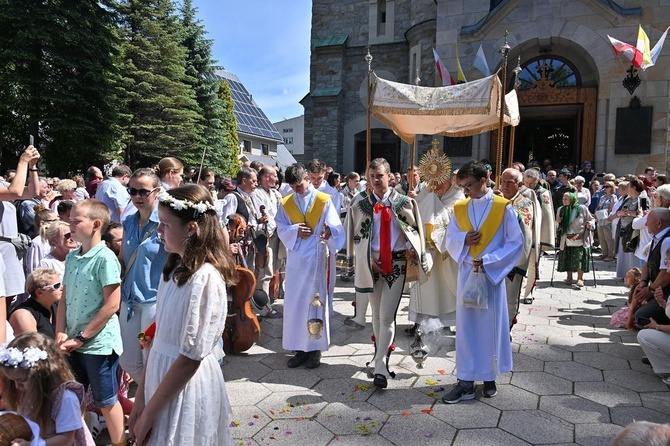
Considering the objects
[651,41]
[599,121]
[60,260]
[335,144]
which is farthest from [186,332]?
[335,144]

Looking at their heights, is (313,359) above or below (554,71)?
below

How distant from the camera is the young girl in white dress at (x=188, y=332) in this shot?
1985 millimetres

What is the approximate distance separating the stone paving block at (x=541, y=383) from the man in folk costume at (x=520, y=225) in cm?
70

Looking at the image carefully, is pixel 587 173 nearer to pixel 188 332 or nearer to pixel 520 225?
pixel 520 225

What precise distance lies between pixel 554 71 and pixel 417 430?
1606 cm

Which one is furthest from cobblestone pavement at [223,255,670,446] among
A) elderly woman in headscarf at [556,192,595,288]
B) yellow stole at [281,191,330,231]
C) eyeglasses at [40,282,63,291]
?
elderly woman in headscarf at [556,192,595,288]

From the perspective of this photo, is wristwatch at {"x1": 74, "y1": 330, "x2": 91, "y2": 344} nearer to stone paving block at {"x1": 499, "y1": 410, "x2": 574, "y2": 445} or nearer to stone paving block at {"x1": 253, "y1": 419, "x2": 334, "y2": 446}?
stone paving block at {"x1": 253, "y1": 419, "x2": 334, "y2": 446}

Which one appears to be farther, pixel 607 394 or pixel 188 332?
pixel 607 394

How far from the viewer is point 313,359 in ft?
16.4

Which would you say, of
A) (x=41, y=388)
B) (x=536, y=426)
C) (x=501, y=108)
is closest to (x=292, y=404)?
(x=536, y=426)

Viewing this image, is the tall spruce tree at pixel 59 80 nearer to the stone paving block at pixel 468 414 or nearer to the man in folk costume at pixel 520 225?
the man in folk costume at pixel 520 225

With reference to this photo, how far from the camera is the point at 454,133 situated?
322 inches

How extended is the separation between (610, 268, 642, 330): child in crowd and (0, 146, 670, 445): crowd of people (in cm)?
2

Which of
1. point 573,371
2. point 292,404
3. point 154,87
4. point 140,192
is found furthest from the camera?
point 154,87
